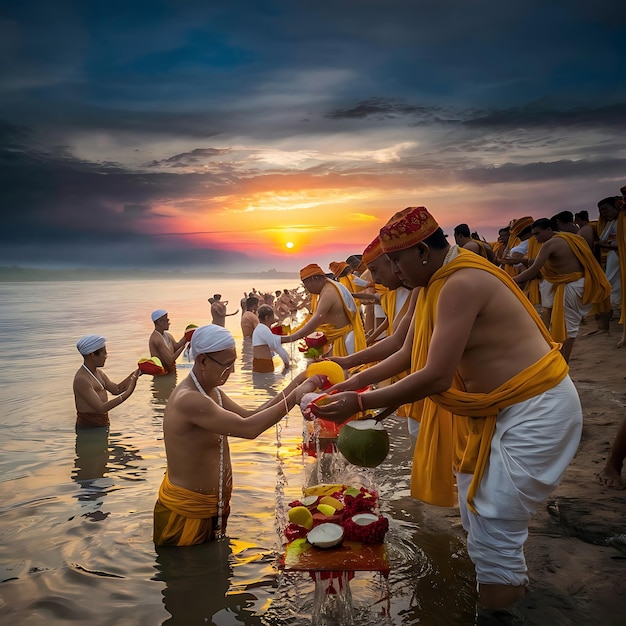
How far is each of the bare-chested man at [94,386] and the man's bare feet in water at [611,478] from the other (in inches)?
218

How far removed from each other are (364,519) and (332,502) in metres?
0.38

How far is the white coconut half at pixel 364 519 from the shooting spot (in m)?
3.48

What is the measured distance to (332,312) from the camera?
9.05 m

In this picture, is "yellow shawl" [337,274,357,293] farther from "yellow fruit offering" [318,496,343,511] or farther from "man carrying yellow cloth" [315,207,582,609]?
"man carrying yellow cloth" [315,207,582,609]

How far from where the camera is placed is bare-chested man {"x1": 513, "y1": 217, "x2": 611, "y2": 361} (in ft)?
28.7

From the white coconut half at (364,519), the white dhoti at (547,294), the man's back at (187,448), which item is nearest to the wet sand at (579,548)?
the white coconut half at (364,519)

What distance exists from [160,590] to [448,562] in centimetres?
222

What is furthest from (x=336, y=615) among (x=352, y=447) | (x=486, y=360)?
(x=486, y=360)

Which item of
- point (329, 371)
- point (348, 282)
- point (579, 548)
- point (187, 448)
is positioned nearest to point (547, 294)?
point (348, 282)

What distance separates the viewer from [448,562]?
15.1 feet

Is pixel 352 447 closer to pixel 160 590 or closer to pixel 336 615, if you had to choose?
pixel 336 615

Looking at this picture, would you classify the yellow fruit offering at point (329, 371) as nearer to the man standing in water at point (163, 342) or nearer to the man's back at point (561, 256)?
the man's back at point (561, 256)

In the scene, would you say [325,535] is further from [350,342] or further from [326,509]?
[350,342]

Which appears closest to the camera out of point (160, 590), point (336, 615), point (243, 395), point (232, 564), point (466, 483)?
point (466, 483)
